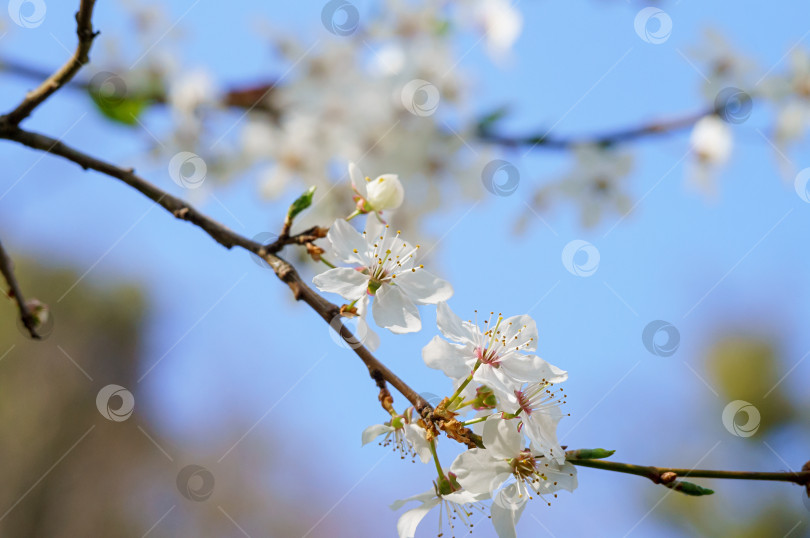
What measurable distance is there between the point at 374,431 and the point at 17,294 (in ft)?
1.27

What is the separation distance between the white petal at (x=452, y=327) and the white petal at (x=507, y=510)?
0.12 m

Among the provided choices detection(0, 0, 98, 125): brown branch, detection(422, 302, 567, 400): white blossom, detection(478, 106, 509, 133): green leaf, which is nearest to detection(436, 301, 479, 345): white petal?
detection(422, 302, 567, 400): white blossom

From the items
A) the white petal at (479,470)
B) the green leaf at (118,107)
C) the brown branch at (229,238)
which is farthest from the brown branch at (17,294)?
the green leaf at (118,107)

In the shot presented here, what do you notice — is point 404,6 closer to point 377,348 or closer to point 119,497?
point 377,348

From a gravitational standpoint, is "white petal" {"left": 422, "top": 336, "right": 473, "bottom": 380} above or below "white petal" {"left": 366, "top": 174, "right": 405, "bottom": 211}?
below

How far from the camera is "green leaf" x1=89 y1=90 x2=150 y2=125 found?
1.12 metres

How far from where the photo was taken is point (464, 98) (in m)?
1.45

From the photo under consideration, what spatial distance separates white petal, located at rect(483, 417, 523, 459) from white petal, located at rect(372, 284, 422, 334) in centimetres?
10

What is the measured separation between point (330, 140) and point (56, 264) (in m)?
7.61

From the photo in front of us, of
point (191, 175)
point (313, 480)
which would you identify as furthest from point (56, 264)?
point (191, 175)

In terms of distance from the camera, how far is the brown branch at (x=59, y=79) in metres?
0.56
